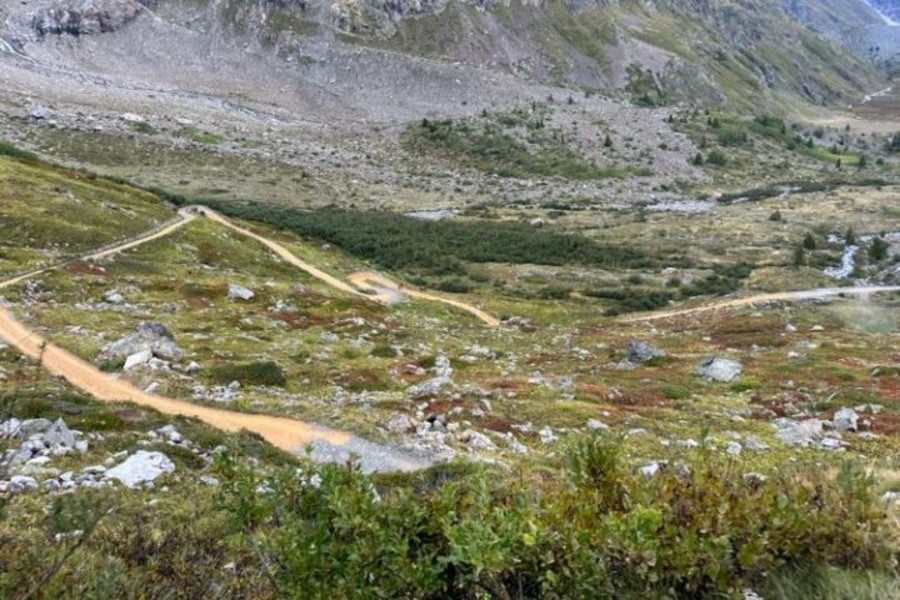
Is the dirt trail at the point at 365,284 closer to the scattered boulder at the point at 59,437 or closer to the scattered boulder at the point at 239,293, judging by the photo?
the scattered boulder at the point at 239,293

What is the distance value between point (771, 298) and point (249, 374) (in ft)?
193

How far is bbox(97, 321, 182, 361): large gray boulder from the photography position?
3219 cm

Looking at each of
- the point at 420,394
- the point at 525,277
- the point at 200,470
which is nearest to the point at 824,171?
the point at 525,277

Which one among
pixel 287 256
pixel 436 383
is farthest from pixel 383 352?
pixel 287 256

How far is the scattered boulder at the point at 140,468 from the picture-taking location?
16.1m

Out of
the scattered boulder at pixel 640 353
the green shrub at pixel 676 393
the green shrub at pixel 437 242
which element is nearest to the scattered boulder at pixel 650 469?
the green shrub at pixel 676 393

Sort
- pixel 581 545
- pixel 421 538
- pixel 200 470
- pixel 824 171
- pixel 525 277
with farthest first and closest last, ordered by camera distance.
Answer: pixel 824 171, pixel 525 277, pixel 200 470, pixel 421 538, pixel 581 545

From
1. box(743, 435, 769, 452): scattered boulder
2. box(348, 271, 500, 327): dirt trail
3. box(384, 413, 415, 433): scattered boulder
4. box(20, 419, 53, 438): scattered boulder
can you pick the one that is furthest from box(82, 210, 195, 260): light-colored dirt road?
box(743, 435, 769, 452): scattered boulder

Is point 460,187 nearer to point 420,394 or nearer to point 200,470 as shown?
point 420,394

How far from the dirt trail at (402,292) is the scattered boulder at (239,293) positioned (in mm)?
17451

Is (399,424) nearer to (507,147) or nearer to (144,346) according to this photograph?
(144,346)

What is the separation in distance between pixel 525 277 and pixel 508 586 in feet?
272

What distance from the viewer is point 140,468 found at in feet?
55.5

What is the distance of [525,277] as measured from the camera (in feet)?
289
